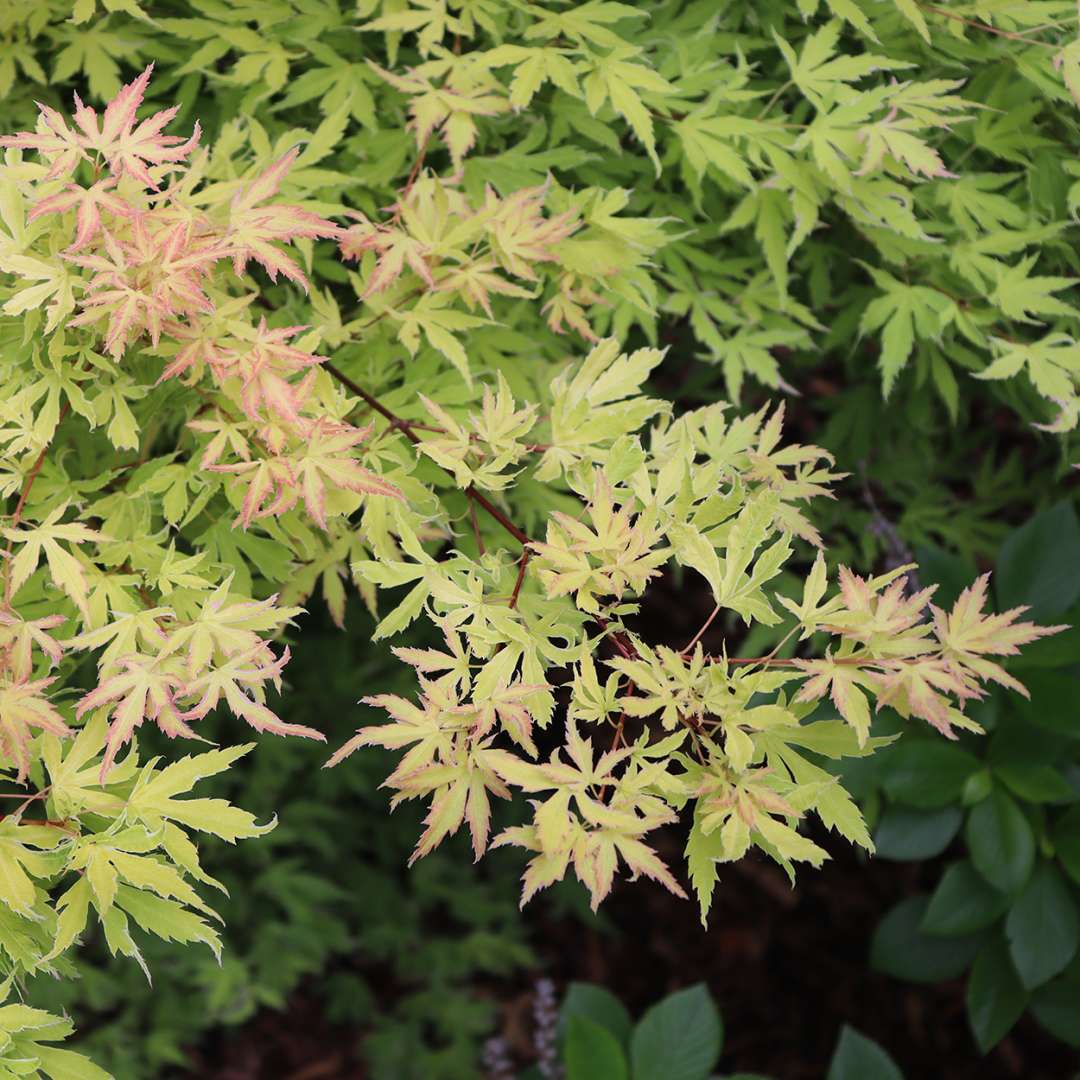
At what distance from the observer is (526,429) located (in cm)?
159

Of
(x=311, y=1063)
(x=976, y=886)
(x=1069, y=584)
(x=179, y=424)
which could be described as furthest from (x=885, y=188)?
(x=311, y=1063)

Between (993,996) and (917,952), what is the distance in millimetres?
182

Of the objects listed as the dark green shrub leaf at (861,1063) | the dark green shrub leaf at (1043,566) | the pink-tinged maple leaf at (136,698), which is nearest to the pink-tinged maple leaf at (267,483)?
the pink-tinged maple leaf at (136,698)

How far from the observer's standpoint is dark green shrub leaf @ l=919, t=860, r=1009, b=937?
2646mm

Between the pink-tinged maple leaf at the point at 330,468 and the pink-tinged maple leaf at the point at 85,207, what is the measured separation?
339 millimetres

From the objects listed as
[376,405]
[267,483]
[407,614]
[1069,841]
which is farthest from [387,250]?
[1069,841]

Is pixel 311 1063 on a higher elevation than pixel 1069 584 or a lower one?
lower

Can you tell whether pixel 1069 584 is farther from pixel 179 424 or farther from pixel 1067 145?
pixel 179 424

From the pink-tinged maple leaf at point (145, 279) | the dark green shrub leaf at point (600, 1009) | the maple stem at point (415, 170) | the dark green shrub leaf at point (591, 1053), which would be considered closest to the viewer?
the pink-tinged maple leaf at point (145, 279)

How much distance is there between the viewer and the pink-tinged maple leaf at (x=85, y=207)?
4.83 ft

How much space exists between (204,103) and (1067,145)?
1.51 metres

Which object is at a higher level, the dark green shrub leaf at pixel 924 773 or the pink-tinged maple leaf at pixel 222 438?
the pink-tinged maple leaf at pixel 222 438

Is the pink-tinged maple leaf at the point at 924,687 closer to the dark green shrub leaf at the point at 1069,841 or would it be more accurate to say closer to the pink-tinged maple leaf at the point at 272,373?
the pink-tinged maple leaf at the point at 272,373

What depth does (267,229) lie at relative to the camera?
156 cm
